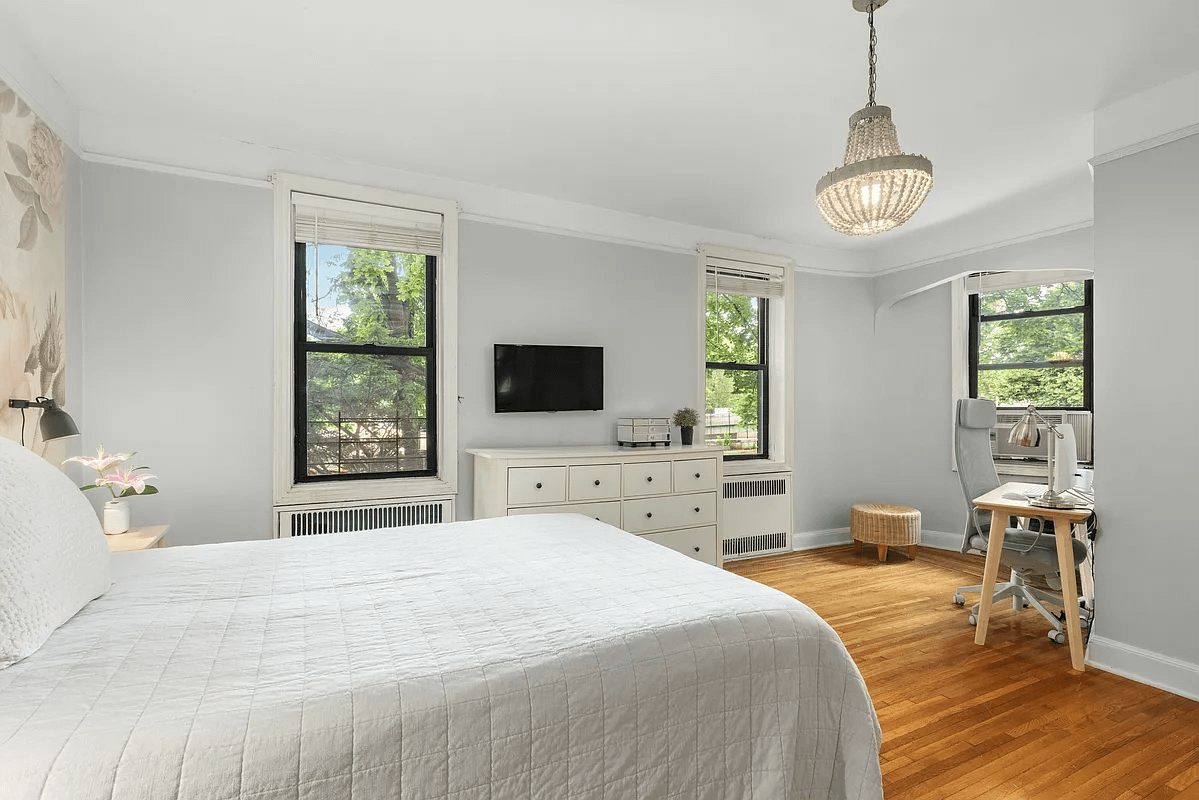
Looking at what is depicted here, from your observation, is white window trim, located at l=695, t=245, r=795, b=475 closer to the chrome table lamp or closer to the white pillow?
the chrome table lamp

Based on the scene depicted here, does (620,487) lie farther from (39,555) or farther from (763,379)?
(39,555)

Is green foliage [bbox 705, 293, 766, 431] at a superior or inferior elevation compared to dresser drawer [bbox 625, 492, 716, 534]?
superior

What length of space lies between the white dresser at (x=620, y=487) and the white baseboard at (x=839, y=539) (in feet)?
4.69

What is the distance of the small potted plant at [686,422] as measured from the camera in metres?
4.61

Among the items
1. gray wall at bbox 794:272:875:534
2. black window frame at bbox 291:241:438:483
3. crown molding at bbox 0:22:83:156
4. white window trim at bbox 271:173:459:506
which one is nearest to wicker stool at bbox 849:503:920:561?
gray wall at bbox 794:272:875:534

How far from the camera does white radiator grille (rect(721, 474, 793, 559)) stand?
5.05 m

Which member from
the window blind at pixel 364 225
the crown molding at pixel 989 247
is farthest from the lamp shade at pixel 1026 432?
the window blind at pixel 364 225

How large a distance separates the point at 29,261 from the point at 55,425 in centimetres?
71

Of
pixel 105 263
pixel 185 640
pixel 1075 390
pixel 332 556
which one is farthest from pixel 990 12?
pixel 105 263

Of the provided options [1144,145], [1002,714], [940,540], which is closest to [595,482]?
[1002,714]

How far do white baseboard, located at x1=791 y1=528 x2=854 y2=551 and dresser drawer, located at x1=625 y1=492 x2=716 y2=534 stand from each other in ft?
4.91

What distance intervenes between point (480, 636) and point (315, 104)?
2.70m

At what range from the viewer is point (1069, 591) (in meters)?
2.95

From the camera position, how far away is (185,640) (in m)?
1.28
